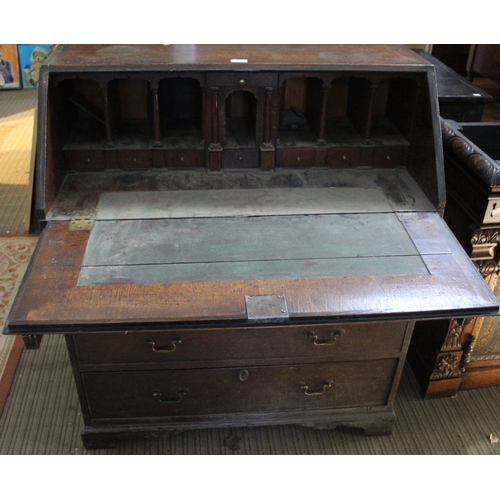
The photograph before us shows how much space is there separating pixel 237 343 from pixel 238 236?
35 cm

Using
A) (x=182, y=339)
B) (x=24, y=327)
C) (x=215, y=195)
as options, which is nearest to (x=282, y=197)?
(x=215, y=195)

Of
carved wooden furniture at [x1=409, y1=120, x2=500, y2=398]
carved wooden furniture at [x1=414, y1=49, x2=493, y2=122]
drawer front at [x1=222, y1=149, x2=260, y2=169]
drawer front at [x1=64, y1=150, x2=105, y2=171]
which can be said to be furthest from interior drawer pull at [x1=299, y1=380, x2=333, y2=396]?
carved wooden furniture at [x1=414, y1=49, x2=493, y2=122]

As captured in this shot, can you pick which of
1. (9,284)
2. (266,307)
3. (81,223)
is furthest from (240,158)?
(9,284)

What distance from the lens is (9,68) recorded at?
533cm

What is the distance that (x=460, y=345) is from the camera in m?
2.19

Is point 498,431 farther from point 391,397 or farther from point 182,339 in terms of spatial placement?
point 182,339

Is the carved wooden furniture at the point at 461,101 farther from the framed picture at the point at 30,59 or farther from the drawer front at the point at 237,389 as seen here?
the framed picture at the point at 30,59

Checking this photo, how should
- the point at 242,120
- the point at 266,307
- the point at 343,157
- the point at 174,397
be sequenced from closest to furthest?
the point at 266,307
the point at 174,397
the point at 343,157
the point at 242,120

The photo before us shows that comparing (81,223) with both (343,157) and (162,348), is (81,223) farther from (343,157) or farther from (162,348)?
(343,157)

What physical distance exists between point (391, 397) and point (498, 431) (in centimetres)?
53

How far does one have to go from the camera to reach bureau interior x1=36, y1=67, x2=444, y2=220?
1963 mm

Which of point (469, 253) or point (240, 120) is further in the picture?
point (240, 120)

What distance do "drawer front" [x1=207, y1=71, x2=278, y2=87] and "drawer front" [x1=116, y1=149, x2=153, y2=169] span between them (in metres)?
0.37

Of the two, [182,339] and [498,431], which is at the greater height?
[182,339]
